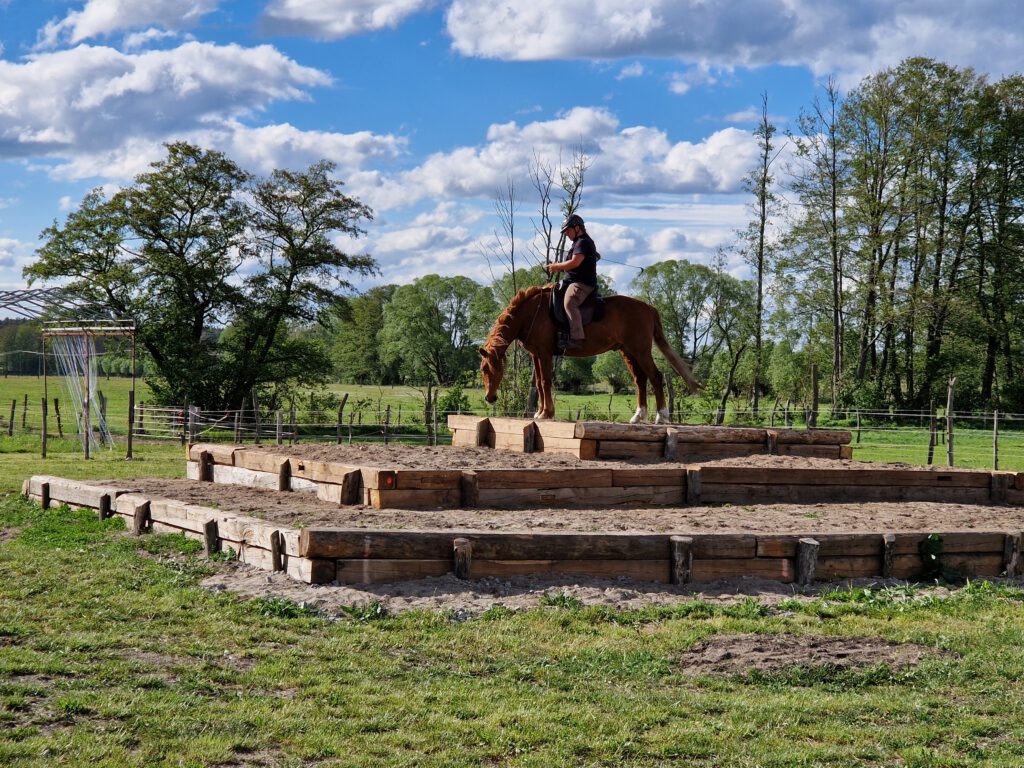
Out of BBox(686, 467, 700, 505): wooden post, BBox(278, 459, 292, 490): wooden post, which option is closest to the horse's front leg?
BBox(686, 467, 700, 505): wooden post

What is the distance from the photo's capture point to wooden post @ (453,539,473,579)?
7965 mm

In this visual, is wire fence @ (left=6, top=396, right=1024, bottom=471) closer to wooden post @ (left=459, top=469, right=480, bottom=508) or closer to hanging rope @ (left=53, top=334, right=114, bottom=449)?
hanging rope @ (left=53, top=334, right=114, bottom=449)

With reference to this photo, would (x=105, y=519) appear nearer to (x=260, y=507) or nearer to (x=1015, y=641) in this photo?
(x=260, y=507)

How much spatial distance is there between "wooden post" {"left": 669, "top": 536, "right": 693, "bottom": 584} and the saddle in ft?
17.0

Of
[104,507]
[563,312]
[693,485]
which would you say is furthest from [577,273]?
[104,507]

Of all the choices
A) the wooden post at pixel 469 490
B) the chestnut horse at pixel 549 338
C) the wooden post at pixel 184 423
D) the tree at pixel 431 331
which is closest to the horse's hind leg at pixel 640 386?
the chestnut horse at pixel 549 338

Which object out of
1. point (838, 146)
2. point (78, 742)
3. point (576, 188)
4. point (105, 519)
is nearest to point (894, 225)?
point (838, 146)

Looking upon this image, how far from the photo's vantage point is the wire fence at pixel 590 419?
23781 mm

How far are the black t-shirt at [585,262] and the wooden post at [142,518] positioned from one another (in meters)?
5.99

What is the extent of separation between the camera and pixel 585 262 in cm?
1298

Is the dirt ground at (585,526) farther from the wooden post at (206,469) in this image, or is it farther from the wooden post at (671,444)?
the wooden post at (671,444)

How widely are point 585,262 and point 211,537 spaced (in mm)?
6181

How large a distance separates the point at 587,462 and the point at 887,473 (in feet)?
12.0

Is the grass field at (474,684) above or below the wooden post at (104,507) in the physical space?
below
